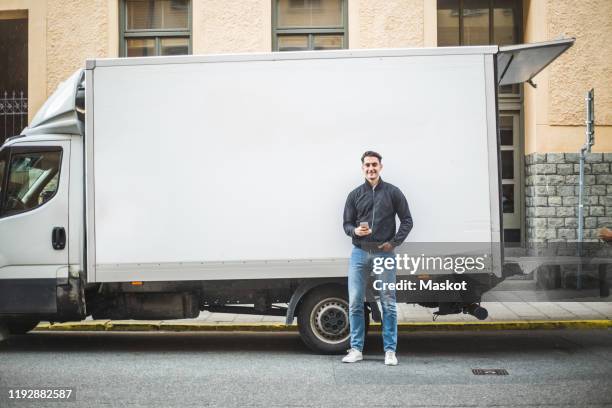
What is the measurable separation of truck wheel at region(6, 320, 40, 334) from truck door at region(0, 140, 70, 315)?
0.82m

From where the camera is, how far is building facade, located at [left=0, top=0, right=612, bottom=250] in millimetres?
12039

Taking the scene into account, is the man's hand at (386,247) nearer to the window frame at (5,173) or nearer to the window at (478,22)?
the window frame at (5,173)

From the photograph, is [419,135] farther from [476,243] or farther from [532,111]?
[532,111]

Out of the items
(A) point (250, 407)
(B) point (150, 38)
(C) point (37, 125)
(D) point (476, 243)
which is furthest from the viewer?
(B) point (150, 38)

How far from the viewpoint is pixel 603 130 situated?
39.6 feet

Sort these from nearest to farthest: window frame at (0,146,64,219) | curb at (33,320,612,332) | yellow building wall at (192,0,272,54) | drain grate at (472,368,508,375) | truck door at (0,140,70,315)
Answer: drain grate at (472,368,508,375), truck door at (0,140,70,315), window frame at (0,146,64,219), curb at (33,320,612,332), yellow building wall at (192,0,272,54)

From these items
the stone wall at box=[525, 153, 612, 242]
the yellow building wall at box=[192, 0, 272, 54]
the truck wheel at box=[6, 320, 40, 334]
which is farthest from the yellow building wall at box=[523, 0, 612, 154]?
the truck wheel at box=[6, 320, 40, 334]

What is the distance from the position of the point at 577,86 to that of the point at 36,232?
30.8 feet

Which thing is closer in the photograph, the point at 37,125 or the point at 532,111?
the point at 37,125

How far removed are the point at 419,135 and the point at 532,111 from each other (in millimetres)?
6086

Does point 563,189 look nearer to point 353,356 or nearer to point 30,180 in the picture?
point 353,356

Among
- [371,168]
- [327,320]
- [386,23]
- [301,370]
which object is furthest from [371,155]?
[386,23]

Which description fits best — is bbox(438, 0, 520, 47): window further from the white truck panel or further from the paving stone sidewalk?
the white truck panel

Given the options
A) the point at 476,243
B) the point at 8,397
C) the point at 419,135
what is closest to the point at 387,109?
the point at 419,135
